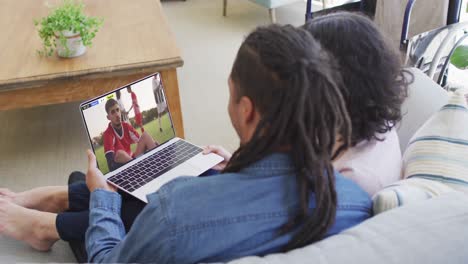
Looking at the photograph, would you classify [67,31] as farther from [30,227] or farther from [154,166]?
[30,227]

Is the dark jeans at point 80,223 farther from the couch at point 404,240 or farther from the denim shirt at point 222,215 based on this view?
the couch at point 404,240

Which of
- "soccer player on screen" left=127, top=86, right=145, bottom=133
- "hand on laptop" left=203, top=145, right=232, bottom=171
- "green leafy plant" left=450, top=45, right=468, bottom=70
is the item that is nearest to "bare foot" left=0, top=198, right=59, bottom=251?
"soccer player on screen" left=127, top=86, right=145, bottom=133

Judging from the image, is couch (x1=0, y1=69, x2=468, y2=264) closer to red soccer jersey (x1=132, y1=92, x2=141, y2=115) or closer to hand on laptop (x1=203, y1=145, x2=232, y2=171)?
hand on laptop (x1=203, y1=145, x2=232, y2=171)

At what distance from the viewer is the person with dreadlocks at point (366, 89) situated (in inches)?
40.2

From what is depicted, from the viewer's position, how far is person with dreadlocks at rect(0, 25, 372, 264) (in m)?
0.73

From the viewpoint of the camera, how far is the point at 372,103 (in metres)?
1.04

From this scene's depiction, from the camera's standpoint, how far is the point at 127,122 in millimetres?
1468

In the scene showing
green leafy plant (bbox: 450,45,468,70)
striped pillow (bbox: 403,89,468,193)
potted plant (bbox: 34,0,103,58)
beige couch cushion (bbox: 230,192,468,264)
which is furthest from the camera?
green leafy plant (bbox: 450,45,468,70)

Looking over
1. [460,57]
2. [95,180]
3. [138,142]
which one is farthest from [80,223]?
[460,57]

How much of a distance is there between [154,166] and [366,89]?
73cm

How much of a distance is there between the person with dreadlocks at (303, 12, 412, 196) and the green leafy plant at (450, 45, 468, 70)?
111cm

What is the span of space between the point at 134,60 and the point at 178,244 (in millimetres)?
1295

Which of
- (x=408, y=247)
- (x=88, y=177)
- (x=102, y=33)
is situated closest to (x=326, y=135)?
(x=408, y=247)

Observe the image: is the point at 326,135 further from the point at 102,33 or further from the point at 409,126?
the point at 102,33
